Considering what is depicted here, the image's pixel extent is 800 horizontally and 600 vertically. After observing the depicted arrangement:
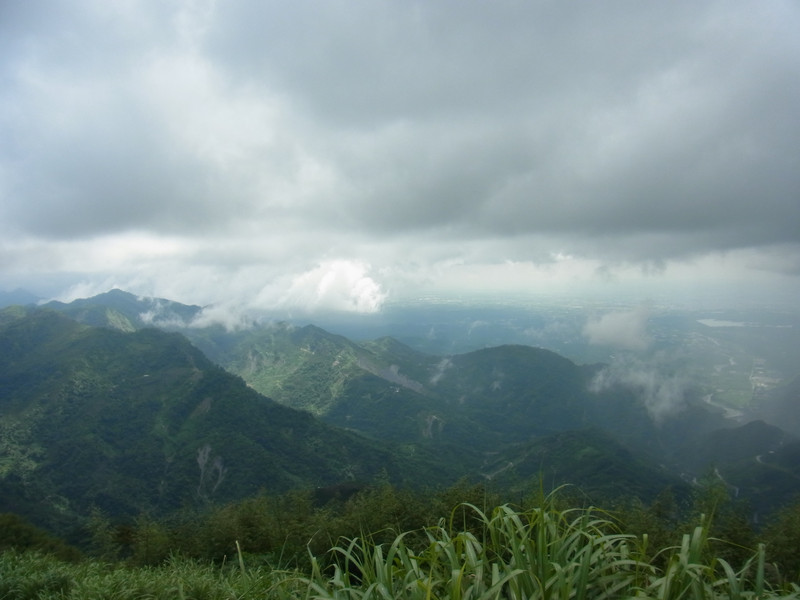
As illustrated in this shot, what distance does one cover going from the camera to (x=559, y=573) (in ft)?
13.1

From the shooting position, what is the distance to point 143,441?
142500 mm

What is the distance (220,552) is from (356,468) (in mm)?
119384

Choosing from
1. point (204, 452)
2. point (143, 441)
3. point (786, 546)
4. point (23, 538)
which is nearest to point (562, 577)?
point (786, 546)

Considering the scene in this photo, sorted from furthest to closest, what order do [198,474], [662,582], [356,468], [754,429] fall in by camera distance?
1. [754,429]
2. [356,468]
3. [198,474]
4. [662,582]

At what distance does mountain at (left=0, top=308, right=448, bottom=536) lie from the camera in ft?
379

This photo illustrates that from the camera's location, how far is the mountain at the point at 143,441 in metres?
116

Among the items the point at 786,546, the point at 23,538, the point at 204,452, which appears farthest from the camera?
the point at 204,452

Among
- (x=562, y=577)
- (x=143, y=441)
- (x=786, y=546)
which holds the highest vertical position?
(x=562, y=577)

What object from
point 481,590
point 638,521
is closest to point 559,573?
point 481,590

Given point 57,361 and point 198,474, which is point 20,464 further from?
point 57,361

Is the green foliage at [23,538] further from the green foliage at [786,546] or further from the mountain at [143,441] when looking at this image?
the mountain at [143,441]

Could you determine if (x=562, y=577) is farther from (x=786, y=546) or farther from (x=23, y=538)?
(x=23, y=538)

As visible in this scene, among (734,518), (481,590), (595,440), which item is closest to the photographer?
(481,590)

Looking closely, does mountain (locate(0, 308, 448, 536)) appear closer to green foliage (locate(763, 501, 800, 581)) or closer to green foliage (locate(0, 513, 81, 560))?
green foliage (locate(0, 513, 81, 560))
